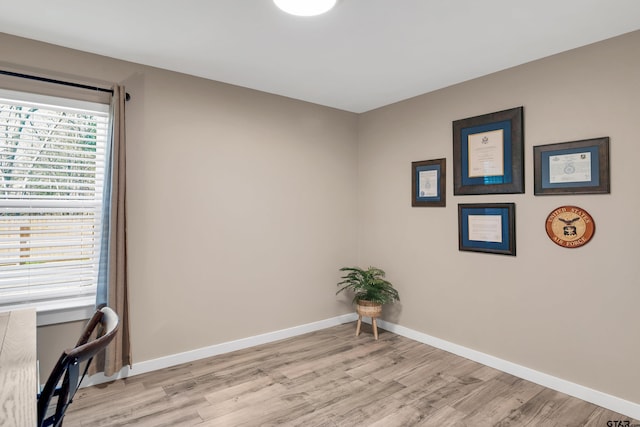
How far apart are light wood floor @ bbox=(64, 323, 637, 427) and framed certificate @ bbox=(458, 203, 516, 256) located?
39.6 inches

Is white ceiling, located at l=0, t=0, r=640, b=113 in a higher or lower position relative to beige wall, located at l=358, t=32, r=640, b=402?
higher

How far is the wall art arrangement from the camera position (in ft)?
8.35

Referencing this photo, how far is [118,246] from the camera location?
2682 millimetres

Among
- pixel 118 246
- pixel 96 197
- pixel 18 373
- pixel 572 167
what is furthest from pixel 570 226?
pixel 96 197

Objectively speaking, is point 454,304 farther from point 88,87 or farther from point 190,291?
point 88,87

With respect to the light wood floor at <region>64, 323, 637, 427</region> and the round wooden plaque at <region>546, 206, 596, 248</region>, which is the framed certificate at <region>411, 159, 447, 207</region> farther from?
the light wood floor at <region>64, 323, 637, 427</region>

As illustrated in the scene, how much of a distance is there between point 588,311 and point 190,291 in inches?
120

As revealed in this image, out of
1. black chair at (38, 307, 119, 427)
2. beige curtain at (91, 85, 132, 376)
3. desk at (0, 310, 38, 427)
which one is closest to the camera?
desk at (0, 310, 38, 427)

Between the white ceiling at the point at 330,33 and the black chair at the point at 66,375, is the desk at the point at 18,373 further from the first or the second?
the white ceiling at the point at 330,33

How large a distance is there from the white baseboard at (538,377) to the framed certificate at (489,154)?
1.40m

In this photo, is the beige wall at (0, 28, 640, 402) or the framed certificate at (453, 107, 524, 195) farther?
the framed certificate at (453, 107, 524, 195)

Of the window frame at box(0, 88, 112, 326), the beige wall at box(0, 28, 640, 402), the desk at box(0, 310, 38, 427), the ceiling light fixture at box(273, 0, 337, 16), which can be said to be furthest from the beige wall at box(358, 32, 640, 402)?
the desk at box(0, 310, 38, 427)

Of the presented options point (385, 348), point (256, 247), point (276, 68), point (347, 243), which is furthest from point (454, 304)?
point (276, 68)

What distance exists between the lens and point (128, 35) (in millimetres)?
2443
